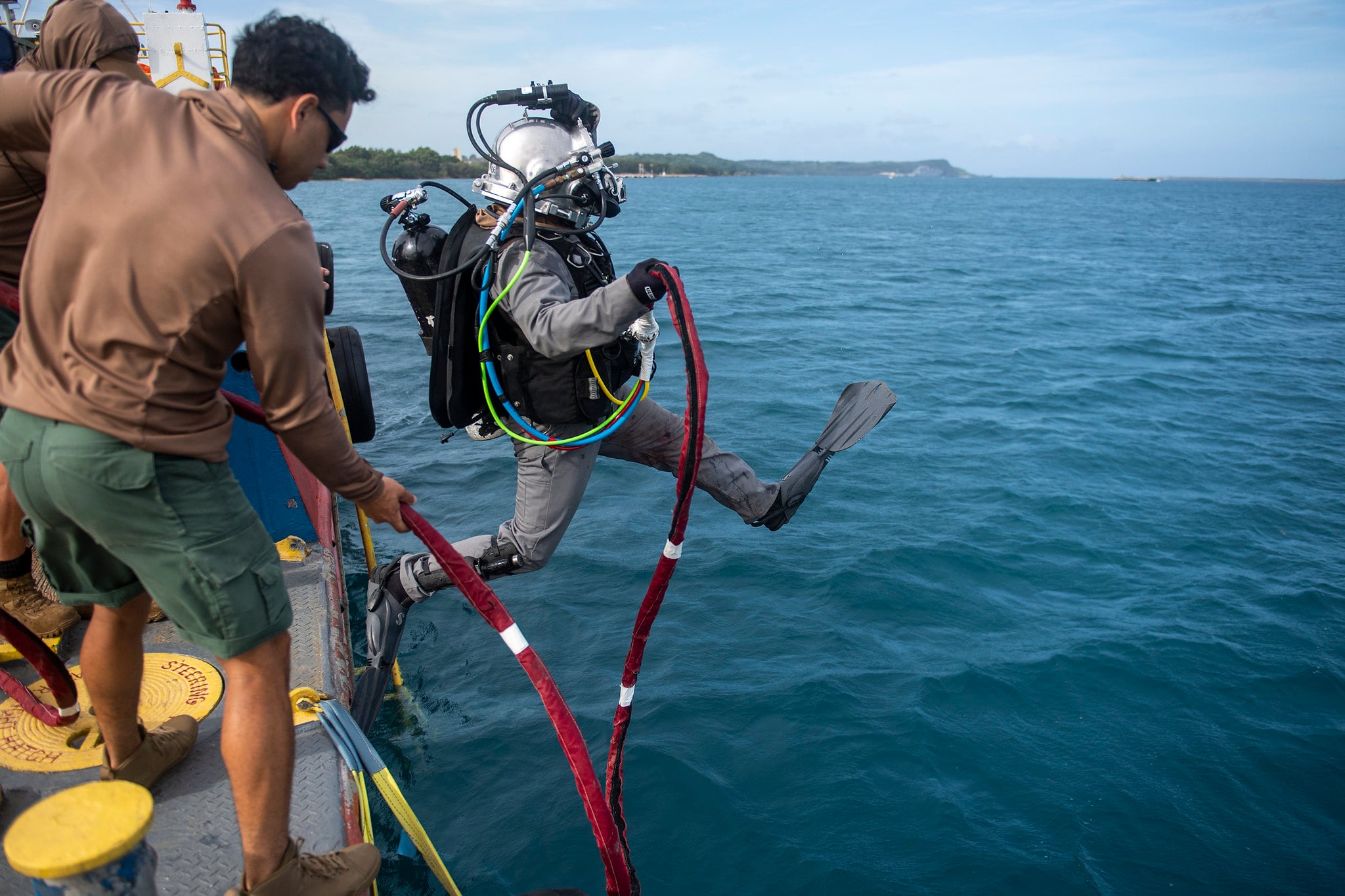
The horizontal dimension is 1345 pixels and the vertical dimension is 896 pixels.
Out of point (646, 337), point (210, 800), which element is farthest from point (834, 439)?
point (210, 800)

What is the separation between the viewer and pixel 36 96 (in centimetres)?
196

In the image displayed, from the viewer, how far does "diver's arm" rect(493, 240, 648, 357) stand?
10.5ft

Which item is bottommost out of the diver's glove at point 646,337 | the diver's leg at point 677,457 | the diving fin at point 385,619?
the diving fin at point 385,619

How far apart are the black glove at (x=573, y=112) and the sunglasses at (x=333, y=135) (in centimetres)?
198

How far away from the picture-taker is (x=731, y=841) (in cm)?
395

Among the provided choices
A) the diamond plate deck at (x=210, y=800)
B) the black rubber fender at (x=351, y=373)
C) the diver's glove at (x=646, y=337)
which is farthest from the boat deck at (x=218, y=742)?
the diver's glove at (x=646, y=337)

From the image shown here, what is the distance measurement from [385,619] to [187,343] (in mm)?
2652

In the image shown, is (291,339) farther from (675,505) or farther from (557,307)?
(557,307)

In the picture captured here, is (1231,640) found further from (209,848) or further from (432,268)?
(209,848)

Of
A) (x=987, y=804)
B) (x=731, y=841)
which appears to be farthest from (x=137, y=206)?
(x=987, y=804)

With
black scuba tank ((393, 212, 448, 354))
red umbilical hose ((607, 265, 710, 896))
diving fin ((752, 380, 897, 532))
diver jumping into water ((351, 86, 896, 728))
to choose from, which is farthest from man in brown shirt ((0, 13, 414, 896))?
diving fin ((752, 380, 897, 532))

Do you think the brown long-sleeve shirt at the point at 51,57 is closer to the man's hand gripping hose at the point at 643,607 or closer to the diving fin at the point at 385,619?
the man's hand gripping hose at the point at 643,607

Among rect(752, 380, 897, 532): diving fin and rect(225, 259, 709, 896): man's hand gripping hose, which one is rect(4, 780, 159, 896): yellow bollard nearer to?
rect(225, 259, 709, 896): man's hand gripping hose

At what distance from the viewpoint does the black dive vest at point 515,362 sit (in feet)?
12.5
